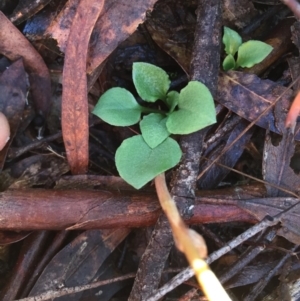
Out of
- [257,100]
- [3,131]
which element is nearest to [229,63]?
[257,100]

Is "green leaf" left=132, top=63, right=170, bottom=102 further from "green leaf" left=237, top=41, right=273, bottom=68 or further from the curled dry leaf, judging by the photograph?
the curled dry leaf

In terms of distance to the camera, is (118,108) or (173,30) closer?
(118,108)

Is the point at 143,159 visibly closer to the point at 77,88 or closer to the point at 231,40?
the point at 77,88

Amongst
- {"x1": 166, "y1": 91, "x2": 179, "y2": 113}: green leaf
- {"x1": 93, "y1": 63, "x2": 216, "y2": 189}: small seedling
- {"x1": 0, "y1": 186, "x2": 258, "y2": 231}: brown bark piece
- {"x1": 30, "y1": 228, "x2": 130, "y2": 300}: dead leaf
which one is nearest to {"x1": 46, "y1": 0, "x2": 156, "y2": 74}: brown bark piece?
{"x1": 93, "y1": 63, "x2": 216, "y2": 189}: small seedling

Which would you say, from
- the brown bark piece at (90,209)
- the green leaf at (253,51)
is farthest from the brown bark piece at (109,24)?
the brown bark piece at (90,209)

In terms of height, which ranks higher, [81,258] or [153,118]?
[153,118]

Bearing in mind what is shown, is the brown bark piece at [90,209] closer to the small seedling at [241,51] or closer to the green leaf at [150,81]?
the green leaf at [150,81]

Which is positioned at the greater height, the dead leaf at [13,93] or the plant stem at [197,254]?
the dead leaf at [13,93]
